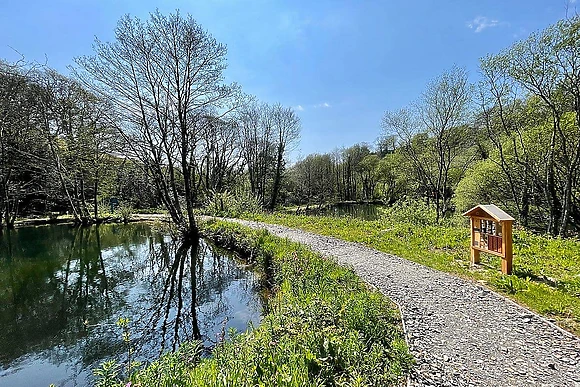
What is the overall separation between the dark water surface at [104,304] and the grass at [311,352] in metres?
1.14

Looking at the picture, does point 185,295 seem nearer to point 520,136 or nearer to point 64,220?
point 520,136

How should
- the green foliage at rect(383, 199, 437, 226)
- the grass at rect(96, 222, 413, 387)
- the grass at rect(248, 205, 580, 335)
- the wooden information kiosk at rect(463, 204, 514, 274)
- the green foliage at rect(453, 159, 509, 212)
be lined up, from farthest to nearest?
the green foliage at rect(453, 159, 509, 212)
the green foliage at rect(383, 199, 437, 226)
the wooden information kiosk at rect(463, 204, 514, 274)
the grass at rect(248, 205, 580, 335)
the grass at rect(96, 222, 413, 387)

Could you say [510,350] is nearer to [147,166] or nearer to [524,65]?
[524,65]

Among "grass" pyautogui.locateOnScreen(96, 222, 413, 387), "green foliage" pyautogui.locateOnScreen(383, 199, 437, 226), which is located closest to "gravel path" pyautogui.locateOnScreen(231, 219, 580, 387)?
"grass" pyautogui.locateOnScreen(96, 222, 413, 387)

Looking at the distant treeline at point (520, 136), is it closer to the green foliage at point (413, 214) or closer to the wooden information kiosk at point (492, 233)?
the green foliage at point (413, 214)

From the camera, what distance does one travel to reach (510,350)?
11.0 feet

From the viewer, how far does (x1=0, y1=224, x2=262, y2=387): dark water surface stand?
5035mm

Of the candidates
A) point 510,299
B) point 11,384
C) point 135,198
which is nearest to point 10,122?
point 11,384

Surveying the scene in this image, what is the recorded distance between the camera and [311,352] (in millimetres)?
3219

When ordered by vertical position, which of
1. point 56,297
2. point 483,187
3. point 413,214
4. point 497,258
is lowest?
point 56,297

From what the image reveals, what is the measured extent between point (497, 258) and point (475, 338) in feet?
14.1

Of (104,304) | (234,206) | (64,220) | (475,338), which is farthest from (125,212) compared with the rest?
(475,338)

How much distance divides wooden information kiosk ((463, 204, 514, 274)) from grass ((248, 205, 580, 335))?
1.10 feet

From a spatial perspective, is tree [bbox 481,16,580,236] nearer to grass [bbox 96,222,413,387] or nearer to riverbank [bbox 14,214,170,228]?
grass [bbox 96,222,413,387]
